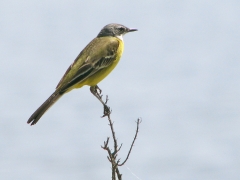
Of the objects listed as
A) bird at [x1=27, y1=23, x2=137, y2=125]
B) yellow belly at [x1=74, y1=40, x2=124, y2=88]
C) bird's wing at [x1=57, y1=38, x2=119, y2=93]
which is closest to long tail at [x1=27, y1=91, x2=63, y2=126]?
bird at [x1=27, y1=23, x2=137, y2=125]

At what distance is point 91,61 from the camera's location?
8.02 metres

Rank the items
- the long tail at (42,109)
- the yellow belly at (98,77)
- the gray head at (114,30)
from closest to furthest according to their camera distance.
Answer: the long tail at (42,109), the yellow belly at (98,77), the gray head at (114,30)

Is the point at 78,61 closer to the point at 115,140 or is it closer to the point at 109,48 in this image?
the point at 109,48

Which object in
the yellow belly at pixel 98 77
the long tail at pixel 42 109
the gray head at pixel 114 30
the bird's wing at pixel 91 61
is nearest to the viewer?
the long tail at pixel 42 109

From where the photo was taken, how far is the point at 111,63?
Answer: 8203 mm

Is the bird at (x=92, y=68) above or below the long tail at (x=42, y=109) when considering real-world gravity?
above

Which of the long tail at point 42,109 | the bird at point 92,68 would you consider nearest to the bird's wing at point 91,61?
the bird at point 92,68

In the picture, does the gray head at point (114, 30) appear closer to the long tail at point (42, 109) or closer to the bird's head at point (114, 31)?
the bird's head at point (114, 31)

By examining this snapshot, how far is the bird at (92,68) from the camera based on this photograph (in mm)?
7388

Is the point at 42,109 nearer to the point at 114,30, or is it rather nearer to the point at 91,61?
the point at 91,61

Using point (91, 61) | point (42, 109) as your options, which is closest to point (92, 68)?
point (91, 61)

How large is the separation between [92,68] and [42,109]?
1269 millimetres

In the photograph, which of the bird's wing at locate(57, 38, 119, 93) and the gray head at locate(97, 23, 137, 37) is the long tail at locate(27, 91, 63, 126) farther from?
the gray head at locate(97, 23, 137, 37)

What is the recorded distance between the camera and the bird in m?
7.39
